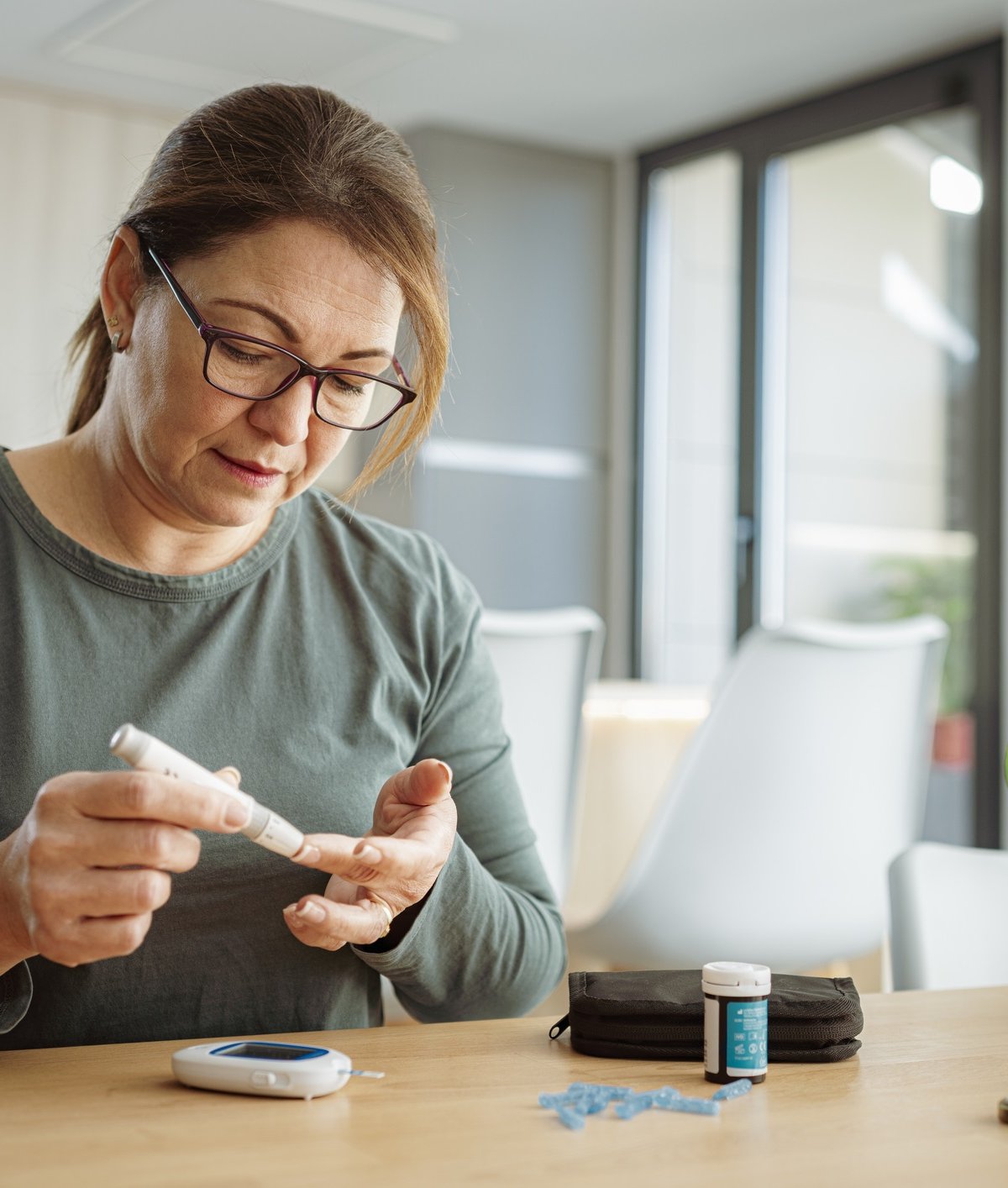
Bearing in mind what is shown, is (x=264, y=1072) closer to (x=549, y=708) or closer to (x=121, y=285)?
(x=121, y=285)

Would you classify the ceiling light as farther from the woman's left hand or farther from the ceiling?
the woman's left hand

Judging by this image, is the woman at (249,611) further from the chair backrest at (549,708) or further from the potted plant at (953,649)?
the potted plant at (953,649)

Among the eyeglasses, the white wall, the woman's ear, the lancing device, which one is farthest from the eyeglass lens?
the white wall

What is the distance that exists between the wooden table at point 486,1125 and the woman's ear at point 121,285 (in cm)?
54

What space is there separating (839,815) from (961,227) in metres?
2.10

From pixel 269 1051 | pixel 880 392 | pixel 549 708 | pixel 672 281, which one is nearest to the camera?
pixel 269 1051

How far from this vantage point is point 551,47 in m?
4.01

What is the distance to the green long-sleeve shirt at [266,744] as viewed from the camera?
113 centimetres

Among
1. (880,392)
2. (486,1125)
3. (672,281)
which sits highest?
(672,281)

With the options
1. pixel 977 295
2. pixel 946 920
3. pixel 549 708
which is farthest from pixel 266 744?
pixel 977 295

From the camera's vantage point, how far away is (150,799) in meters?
0.79

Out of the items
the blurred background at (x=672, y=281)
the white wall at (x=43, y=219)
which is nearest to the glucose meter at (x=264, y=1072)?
the blurred background at (x=672, y=281)

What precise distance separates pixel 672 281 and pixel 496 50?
1.13 m

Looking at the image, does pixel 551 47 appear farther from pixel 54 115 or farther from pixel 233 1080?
pixel 233 1080
